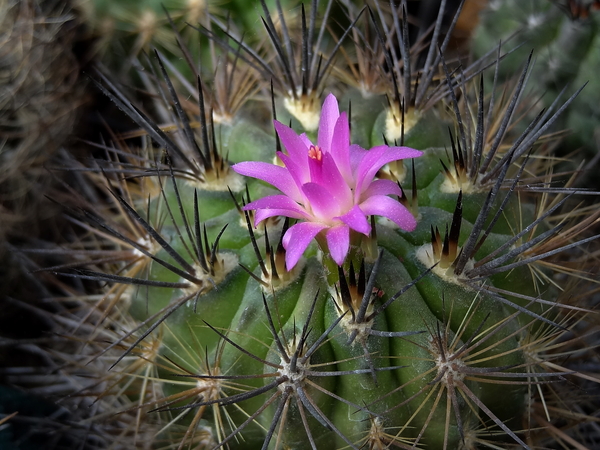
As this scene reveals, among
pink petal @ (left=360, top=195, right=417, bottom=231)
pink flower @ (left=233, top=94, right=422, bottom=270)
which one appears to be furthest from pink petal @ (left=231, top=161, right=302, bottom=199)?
pink petal @ (left=360, top=195, right=417, bottom=231)

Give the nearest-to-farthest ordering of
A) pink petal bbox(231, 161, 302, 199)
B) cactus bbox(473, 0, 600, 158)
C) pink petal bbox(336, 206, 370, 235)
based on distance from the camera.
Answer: pink petal bbox(336, 206, 370, 235) < pink petal bbox(231, 161, 302, 199) < cactus bbox(473, 0, 600, 158)

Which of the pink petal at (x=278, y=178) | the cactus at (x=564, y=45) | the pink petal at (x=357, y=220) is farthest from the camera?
the cactus at (x=564, y=45)

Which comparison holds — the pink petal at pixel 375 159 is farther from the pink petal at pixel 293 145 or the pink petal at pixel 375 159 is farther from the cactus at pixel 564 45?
the cactus at pixel 564 45

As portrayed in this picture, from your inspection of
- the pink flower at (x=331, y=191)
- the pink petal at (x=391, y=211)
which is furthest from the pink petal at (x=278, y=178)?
the pink petal at (x=391, y=211)

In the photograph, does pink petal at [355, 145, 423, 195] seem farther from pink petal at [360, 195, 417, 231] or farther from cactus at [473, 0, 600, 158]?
cactus at [473, 0, 600, 158]

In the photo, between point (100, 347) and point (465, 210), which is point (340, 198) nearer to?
point (465, 210)

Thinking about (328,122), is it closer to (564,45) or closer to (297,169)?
(297,169)

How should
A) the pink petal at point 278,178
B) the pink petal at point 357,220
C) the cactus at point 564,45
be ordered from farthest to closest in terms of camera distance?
the cactus at point 564,45 → the pink petal at point 278,178 → the pink petal at point 357,220

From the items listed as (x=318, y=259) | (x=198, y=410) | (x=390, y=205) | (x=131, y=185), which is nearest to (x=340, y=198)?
(x=390, y=205)
